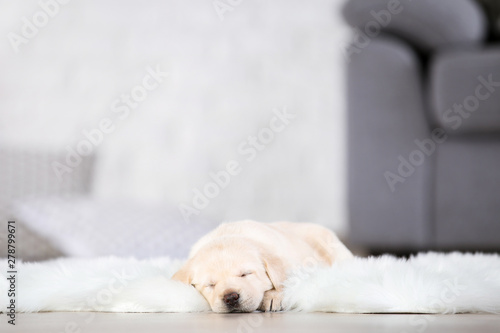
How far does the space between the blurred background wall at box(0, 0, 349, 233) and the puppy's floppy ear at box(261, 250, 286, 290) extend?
1902 mm

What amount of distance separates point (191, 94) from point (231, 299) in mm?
2301

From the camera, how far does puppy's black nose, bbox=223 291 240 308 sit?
91 cm

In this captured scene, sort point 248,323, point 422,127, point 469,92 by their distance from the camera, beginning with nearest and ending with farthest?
point 248,323
point 469,92
point 422,127

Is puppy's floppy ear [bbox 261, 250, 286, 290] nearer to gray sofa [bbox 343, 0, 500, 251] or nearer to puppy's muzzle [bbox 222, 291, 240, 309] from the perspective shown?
puppy's muzzle [bbox 222, 291, 240, 309]

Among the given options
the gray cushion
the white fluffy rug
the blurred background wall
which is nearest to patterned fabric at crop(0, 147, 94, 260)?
the blurred background wall

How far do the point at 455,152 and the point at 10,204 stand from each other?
149 cm

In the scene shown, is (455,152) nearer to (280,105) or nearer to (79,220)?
(79,220)

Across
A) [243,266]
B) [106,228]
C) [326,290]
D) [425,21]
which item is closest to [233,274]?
[243,266]

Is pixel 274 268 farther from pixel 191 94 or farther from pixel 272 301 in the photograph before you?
pixel 191 94

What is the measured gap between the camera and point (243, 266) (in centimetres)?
96

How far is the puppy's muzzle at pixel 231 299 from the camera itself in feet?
2.97

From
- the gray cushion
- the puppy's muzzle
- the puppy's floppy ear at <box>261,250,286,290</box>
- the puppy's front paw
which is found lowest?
the puppy's front paw

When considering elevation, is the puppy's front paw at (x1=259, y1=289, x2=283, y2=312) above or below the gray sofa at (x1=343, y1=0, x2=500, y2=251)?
below

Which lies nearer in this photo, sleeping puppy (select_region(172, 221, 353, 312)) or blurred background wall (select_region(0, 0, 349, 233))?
sleeping puppy (select_region(172, 221, 353, 312))
